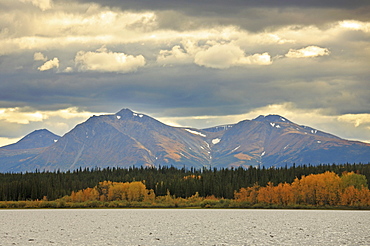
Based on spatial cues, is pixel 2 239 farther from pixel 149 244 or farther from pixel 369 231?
pixel 369 231

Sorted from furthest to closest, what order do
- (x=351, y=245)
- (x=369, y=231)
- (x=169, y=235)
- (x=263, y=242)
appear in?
(x=369, y=231) < (x=169, y=235) < (x=263, y=242) < (x=351, y=245)

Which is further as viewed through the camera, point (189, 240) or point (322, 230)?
point (322, 230)

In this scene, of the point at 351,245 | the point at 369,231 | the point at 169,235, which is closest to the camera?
the point at 351,245

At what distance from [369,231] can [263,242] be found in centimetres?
3325

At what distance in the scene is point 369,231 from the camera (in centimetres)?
11781

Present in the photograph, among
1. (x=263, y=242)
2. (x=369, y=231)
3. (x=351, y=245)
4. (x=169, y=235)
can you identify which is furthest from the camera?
(x=369, y=231)

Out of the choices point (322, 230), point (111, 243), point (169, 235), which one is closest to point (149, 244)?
point (111, 243)

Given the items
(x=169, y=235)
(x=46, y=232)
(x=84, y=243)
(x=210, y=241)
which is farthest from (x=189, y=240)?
(x=46, y=232)

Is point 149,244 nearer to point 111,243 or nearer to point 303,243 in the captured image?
point 111,243

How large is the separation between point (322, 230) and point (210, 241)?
3757cm

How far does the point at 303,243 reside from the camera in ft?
309

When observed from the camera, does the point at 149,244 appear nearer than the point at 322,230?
Yes

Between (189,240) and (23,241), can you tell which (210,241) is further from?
(23,241)

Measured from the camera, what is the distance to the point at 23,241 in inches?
3799
